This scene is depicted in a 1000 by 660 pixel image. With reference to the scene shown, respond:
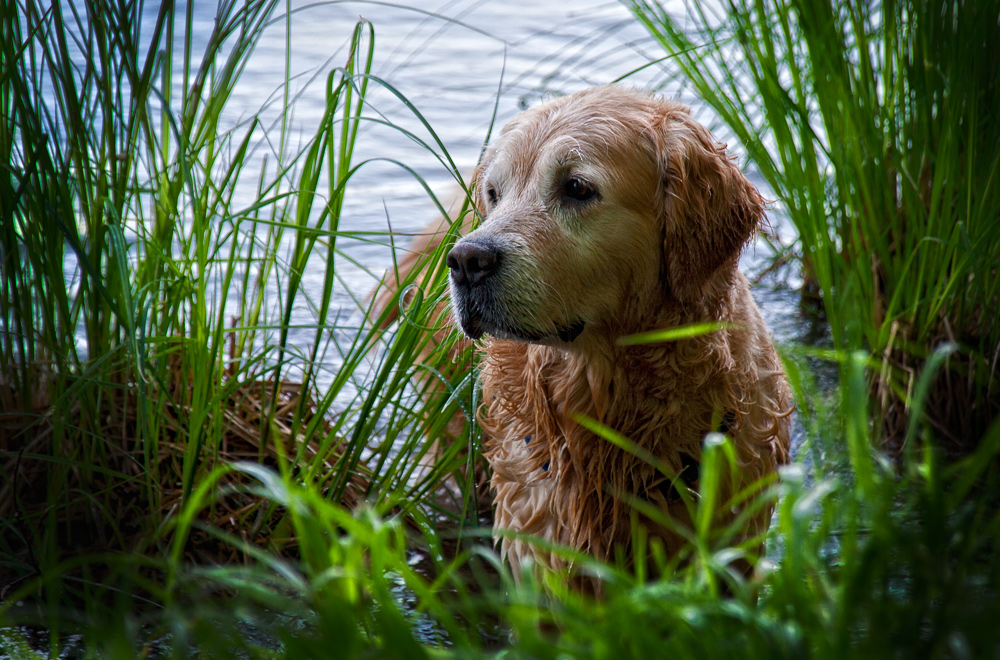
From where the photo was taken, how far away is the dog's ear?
241 cm

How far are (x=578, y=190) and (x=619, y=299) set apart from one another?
0.29 m

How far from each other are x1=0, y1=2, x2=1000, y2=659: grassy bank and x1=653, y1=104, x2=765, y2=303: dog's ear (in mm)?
352

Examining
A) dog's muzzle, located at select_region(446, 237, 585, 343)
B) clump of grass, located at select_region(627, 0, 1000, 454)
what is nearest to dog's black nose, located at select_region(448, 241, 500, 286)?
dog's muzzle, located at select_region(446, 237, 585, 343)

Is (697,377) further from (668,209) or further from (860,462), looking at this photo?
(860,462)

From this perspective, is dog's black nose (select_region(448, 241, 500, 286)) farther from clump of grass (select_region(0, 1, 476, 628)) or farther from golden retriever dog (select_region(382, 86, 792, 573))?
clump of grass (select_region(0, 1, 476, 628))

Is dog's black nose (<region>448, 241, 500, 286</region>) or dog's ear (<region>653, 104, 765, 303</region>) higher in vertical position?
dog's ear (<region>653, 104, 765, 303</region>)

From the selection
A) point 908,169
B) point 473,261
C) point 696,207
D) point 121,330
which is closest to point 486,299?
point 473,261

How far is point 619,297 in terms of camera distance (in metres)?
2.42

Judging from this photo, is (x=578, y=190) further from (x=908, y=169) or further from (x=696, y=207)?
(x=908, y=169)

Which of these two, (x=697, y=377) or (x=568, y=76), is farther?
(x=568, y=76)

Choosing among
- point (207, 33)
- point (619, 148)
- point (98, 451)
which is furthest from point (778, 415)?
point (207, 33)

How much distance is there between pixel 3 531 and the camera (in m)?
2.59

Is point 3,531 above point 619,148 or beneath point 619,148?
beneath

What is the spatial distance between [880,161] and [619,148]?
4.32 feet
